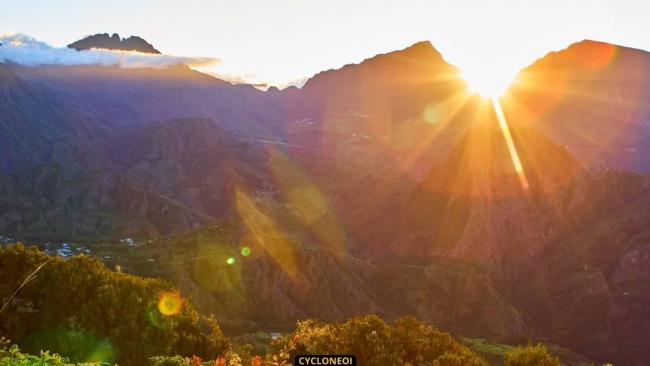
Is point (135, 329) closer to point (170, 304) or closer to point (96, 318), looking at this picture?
point (96, 318)

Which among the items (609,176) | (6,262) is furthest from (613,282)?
(6,262)

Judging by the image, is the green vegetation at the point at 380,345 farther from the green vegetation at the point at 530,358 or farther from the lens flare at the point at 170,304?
the lens flare at the point at 170,304

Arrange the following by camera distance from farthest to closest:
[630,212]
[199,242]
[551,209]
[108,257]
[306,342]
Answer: [551,209] < [630,212] < [199,242] < [108,257] < [306,342]

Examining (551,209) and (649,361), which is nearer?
(649,361)

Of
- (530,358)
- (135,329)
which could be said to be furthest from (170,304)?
(530,358)

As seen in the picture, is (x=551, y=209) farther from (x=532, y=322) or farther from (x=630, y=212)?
(x=532, y=322)

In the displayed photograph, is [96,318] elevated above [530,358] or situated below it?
below

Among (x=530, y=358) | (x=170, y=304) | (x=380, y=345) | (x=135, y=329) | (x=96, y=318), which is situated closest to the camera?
(x=530, y=358)
